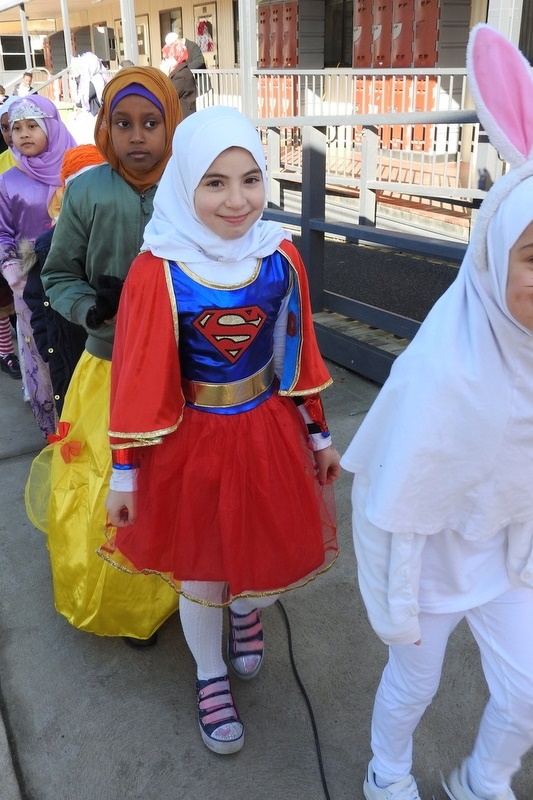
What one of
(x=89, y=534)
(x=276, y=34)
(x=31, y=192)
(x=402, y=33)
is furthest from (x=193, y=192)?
(x=276, y=34)

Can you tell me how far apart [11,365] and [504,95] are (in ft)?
14.0

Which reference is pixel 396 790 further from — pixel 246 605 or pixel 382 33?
pixel 382 33

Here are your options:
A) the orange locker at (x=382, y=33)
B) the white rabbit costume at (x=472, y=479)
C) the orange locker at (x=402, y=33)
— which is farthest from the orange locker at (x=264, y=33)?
the white rabbit costume at (x=472, y=479)

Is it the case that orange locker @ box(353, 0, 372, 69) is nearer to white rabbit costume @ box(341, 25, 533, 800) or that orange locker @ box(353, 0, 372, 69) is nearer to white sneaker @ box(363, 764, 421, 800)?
white rabbit costume @ box(341, 25, 533, 800)

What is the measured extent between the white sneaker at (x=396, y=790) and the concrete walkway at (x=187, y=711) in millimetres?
106

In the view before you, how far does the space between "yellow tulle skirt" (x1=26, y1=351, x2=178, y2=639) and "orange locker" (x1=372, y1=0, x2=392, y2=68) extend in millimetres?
13855

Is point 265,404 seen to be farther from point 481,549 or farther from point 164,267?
point 481,549

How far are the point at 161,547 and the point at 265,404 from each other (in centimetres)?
47

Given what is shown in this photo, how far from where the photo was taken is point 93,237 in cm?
234

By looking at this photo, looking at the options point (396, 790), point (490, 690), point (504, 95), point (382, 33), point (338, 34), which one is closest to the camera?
point (504, 95)

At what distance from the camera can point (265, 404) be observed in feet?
6.68

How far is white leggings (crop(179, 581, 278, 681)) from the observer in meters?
2.04

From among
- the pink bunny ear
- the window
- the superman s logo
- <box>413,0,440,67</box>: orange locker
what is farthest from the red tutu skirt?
the window

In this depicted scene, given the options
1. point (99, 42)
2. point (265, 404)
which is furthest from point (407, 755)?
point (99, 42)
